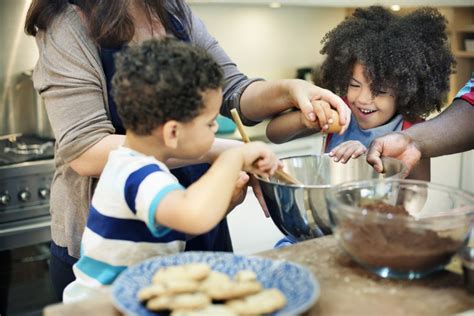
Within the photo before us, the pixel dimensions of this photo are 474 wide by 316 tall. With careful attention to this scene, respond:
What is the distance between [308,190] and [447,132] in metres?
0.66

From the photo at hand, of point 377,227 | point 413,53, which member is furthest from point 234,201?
point 413,53

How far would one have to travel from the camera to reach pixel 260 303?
0.76m

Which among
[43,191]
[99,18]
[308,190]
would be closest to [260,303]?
[308,190]

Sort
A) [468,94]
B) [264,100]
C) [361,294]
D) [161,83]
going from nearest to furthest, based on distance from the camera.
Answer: [361,294], [161,83], [264,100], [468,94]

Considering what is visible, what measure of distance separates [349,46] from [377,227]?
1.00 metres

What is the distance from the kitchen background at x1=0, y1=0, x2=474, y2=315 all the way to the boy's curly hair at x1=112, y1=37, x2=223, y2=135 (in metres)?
1.41

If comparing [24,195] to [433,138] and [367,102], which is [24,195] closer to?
[367,102]

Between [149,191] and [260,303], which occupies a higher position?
[149,191]

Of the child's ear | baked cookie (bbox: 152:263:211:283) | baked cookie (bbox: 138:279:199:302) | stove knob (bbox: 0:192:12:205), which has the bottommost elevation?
stove knob (bbox: 0:192:12:205)

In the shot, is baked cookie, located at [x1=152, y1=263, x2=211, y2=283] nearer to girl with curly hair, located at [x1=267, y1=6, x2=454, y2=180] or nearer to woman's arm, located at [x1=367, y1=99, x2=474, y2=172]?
woman's arm, located at [x1=367, y1=99, x2=474, y2=172]

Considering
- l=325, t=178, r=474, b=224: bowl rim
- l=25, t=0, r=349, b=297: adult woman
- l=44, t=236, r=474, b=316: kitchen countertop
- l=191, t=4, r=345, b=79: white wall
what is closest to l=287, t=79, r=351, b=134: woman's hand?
l=25, t=0, r=349, b=297: adult woman

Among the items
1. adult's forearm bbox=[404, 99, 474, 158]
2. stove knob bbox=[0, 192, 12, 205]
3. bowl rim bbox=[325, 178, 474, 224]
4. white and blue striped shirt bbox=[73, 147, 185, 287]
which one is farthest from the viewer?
stove knob bbox=[0, 192, 12, 205]

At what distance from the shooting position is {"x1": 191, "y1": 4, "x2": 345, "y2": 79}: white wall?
3.23 m

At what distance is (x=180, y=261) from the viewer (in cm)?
89
